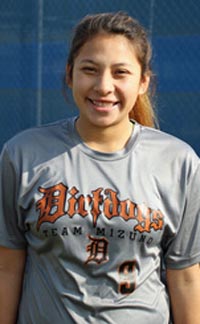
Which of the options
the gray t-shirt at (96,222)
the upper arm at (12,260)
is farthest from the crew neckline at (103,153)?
the upper arm at (12,260)

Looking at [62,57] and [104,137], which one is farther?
[62,57]

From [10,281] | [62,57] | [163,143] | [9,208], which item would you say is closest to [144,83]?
[163,143]

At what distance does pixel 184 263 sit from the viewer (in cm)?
189

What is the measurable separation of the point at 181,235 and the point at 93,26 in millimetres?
578

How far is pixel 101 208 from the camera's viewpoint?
1.77 meters

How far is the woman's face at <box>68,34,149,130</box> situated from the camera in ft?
5.87

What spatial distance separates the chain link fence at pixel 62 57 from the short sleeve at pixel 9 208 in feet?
10.7

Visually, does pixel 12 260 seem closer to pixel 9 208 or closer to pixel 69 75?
pixel 9 208

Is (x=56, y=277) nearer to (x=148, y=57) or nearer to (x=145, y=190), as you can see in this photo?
(x=145, y=190)

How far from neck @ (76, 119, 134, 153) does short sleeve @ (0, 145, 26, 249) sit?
205 millimetres

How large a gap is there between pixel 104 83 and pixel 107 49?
0.09 m

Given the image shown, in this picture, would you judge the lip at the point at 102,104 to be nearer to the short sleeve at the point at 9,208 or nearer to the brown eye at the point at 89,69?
the brown eye at the point at 89,69

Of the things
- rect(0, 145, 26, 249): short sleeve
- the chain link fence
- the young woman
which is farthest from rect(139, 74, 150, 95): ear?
the chain link fence

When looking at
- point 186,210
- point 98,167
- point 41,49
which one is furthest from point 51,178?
point 41,49
